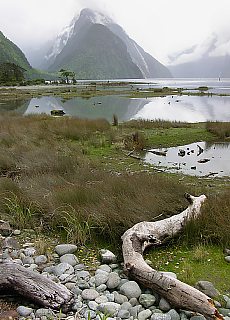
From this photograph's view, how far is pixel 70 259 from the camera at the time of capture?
5.45 m

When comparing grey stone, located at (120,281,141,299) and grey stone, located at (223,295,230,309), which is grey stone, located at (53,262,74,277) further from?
grey stone, located at (223,295,230,309)

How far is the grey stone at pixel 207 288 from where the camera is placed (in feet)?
15.0

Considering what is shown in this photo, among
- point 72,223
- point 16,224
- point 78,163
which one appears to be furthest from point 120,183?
point 78,163

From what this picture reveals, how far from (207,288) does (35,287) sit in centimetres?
210

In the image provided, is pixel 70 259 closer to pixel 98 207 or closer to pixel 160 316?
pixel 98 207

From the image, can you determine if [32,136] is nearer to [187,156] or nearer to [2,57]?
[187,156]

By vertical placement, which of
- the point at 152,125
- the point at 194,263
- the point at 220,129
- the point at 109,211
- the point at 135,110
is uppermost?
the point at 109,211

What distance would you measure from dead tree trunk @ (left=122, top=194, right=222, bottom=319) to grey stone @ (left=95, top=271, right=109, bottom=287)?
297 millimetres

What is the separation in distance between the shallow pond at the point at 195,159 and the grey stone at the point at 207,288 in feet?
28.5

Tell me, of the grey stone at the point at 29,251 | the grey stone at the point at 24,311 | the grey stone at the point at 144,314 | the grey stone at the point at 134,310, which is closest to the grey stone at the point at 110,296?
the grey stone at the point at 134,310

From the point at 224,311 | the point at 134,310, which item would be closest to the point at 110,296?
the point at 134,310

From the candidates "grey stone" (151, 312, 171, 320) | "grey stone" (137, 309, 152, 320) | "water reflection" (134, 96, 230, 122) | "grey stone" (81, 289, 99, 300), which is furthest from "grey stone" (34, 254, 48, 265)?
"water reflection" (134, 96, 230, 122)

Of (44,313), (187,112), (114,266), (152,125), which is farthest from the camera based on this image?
(187,112)

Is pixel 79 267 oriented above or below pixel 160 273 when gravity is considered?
below
